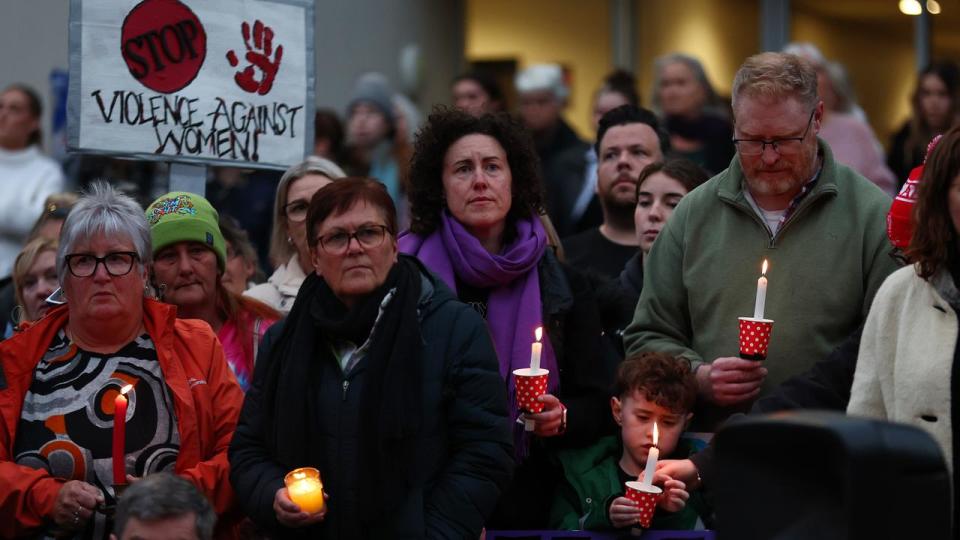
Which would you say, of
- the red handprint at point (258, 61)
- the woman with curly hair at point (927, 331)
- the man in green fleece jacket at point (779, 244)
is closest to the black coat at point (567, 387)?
the man in green fleece jacket at point (779, 244)

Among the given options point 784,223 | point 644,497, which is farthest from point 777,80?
point 644,497

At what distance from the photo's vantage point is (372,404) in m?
5.02

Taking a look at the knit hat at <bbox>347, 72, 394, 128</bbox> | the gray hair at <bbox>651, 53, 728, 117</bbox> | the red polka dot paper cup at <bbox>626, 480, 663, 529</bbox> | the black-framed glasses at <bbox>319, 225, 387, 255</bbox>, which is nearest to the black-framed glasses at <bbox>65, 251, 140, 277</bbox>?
the black-framed glasses at <bbox>319, 225, 387, 255</bbox>

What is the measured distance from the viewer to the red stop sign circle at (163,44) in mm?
6492

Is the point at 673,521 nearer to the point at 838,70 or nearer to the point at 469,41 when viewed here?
the point at 838,70

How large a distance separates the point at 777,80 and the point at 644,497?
55.5 inches

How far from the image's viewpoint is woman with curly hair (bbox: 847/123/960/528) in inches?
178

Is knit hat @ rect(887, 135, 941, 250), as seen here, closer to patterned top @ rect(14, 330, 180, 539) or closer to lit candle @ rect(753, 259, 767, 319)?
lit candle @ rect(753, 259, 767, 319)

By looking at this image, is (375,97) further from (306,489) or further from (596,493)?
(306,489)

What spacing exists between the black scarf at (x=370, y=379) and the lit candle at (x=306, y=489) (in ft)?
0.55

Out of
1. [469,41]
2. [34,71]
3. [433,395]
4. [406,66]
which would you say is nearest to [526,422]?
[433,395]

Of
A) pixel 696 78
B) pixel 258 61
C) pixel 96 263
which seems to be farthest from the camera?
pixel 696 78

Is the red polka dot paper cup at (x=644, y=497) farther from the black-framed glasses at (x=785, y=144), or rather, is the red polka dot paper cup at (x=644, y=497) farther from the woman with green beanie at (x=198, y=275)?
the woman with green beanie at (x=198, y=275)

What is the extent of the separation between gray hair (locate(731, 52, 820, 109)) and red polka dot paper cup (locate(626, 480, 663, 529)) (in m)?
1.31
